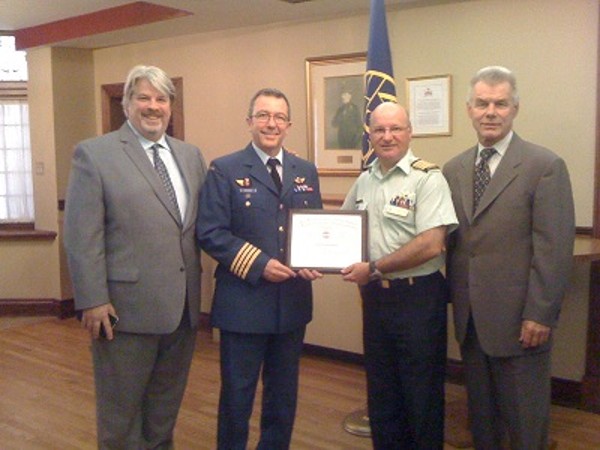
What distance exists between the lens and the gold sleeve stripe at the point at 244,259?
2174mm

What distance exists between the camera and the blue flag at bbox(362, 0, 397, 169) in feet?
10.5

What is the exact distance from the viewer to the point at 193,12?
390 cm

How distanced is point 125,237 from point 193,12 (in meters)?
→ 2.21

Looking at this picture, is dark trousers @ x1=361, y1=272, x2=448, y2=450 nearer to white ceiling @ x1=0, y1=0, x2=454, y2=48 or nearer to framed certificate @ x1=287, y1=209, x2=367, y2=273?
framed certificate @ x1=287, y1=209, x2=367, y2=273

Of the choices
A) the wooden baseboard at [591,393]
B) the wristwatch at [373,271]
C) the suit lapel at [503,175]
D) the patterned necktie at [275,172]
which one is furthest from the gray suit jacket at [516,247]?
the wooden baseboard at [591,393]

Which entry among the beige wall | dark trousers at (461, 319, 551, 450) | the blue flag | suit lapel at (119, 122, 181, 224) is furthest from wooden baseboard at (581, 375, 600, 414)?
suit lapel at (119, 122, 181, 224)

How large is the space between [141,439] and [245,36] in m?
2.95

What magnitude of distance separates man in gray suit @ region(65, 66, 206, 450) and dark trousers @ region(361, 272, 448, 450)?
638 millimetres

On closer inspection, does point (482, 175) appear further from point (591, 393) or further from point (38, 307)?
point (38, 307)

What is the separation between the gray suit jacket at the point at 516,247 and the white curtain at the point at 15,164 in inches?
181

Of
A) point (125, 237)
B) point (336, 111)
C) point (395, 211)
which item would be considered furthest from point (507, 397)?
point (336, 111)

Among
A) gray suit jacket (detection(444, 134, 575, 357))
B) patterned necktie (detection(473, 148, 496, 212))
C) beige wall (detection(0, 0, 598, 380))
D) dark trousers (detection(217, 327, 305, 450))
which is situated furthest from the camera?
beige wall (detection(0, 0, 598, 380))

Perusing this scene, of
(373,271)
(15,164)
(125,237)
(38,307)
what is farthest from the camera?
(15,164)

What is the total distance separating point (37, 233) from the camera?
536 cm
